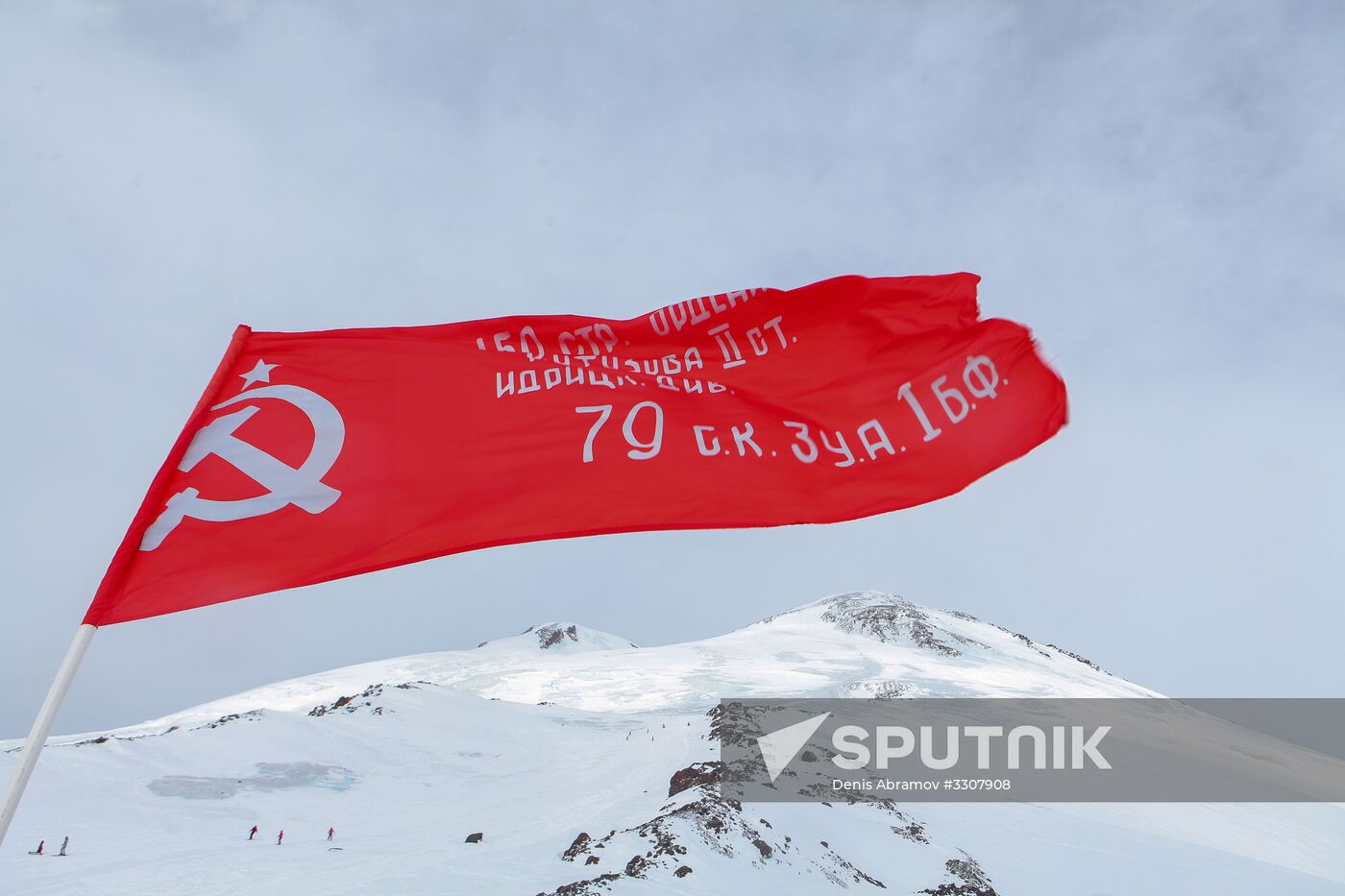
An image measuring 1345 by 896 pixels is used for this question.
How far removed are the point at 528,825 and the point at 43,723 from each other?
27.5 m

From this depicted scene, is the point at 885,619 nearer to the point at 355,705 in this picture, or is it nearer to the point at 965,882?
the point at 355,705

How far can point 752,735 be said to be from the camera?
40906mm

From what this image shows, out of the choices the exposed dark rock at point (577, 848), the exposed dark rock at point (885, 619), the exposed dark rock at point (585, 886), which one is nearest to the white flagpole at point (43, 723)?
the exposed dark rock at point (585, 886)

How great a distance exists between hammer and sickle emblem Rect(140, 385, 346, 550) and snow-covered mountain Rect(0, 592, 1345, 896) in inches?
589

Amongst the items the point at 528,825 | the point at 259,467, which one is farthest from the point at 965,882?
the point at 259,467

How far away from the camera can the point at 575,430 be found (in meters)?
6.90

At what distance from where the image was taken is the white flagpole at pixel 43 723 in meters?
3.66

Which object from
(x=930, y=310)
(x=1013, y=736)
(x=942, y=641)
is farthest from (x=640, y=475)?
(x=942, y=641)

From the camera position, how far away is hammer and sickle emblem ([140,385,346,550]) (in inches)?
207

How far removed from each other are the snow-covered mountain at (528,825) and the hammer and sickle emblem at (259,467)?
1497 cm

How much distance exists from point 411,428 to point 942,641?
93.3 meters

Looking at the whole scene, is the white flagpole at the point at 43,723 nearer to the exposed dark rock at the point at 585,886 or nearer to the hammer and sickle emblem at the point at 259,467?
the hammer and sickle emblem at the point at 259,467

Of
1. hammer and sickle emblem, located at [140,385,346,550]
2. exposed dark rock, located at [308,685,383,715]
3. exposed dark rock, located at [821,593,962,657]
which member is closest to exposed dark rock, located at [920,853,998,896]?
hammer and sickle emblem, located at [140,385,346,550]

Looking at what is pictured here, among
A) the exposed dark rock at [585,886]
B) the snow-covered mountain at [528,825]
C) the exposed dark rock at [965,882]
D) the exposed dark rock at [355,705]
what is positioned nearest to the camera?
the exposed dark rock at [585,886]
